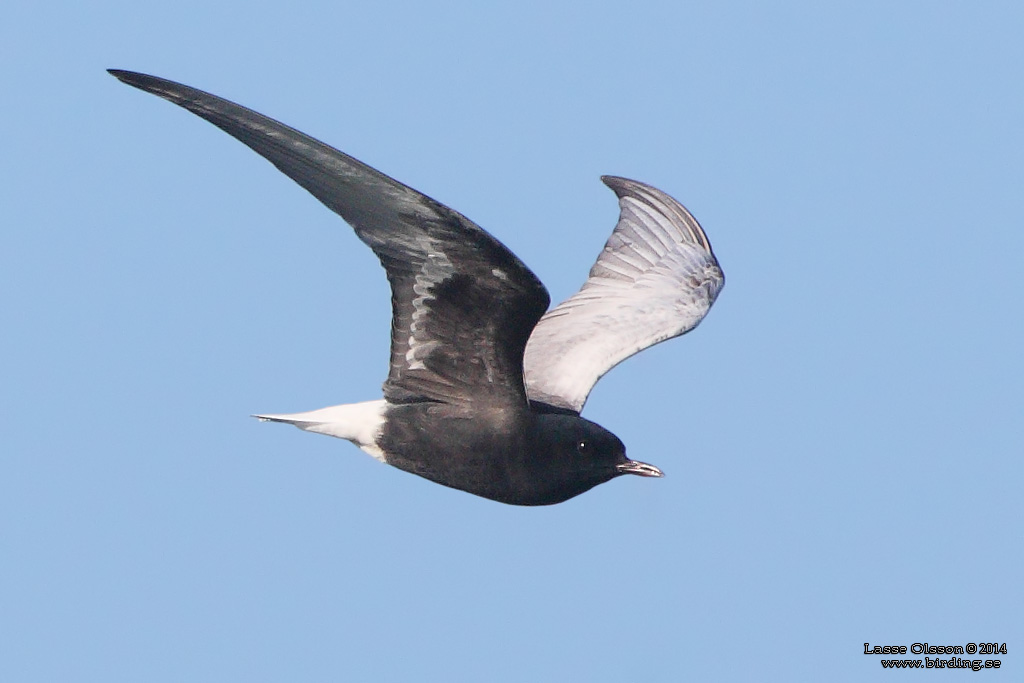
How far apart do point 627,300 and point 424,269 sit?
12.1 feet

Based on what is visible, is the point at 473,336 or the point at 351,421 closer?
the point at 473,336

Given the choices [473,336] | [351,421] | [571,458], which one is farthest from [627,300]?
[351,421]

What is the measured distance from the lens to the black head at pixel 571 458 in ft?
35.1

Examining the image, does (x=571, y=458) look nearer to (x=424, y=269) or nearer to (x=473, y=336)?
(x=473, y=336)

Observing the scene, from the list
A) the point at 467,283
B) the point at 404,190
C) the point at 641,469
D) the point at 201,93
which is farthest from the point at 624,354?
the point at 201,93

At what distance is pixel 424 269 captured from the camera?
9922 mm

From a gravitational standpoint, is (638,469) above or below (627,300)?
below

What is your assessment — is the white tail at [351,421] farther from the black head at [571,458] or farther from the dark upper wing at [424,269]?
the black head at [571,458]

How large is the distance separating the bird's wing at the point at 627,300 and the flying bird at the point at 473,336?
0.06ft

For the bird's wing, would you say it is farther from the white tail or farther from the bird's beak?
the white tail

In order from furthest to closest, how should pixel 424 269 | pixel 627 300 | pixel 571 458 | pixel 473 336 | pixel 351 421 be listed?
pixel 627 300 → pixel 351 421 → pixel 571 458 → pixel 473 336 → pixel 424 269

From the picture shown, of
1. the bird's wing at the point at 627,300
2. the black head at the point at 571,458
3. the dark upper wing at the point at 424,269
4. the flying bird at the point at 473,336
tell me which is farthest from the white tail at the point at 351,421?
the bird's wing at the point at 627,300

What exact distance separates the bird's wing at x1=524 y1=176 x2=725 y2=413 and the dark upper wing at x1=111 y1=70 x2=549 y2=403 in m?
1.52

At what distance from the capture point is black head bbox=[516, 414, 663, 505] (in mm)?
10695
